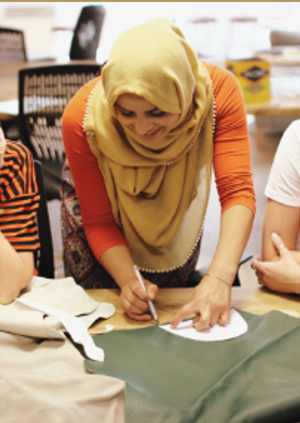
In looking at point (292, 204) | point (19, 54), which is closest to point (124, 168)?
point (292, 204)

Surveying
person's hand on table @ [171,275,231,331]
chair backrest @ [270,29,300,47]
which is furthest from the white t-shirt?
chair backrest @ [270,29,300,47]

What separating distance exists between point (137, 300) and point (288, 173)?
508 millimetres

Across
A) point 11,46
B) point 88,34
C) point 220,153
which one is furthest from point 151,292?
point 11,46

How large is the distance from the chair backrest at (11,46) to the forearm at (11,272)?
12.9 feet

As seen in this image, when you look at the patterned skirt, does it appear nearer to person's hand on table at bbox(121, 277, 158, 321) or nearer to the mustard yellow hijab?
the mustard yellow hijab

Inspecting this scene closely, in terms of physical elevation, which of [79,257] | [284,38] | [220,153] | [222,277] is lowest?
[284,38]

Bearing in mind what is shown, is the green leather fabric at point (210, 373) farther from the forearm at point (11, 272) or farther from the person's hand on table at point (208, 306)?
the forearm at point (11, 272)

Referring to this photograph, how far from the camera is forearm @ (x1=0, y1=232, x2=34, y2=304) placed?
1.19 m

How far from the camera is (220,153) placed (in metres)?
1.42

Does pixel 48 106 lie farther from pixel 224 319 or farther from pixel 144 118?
pixel 224 319

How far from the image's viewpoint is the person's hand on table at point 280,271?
129 cm

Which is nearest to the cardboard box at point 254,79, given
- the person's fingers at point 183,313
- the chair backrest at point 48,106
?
the chair backrest at point 48,106

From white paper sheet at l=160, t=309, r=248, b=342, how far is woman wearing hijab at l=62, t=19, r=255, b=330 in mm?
17

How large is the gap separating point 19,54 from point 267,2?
4.85 meters
